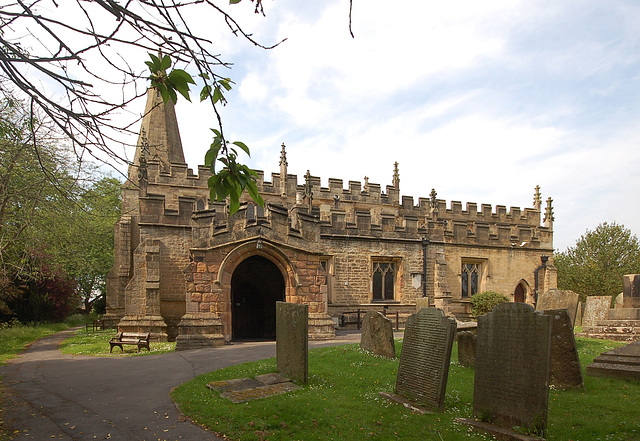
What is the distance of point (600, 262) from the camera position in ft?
110

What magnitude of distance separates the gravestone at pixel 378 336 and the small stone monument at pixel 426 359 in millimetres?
3319

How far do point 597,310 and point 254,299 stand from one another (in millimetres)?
11622

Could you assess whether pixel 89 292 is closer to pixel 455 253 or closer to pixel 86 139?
pixel 455 253

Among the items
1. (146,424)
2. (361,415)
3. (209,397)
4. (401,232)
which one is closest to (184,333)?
(209,397)

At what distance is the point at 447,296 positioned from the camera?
19484mm

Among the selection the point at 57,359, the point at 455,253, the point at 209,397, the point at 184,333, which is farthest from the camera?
the point at 455,253

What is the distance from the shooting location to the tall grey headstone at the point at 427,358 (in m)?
6.31

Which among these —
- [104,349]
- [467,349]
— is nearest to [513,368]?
[467,349]

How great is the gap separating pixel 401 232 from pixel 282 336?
11887 millimetres

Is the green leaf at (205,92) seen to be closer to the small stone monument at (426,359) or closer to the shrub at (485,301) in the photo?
the small stone monument at (426,359)

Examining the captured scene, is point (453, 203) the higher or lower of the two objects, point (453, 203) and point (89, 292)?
the higher

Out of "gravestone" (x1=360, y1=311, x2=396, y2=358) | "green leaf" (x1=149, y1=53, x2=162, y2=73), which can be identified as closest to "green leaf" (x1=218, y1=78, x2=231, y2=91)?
"green leaf" (x1=149, y1=53, x2=162, y2=73)

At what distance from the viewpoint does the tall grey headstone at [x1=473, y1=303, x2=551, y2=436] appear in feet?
17.3

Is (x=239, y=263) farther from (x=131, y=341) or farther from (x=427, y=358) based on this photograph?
(x=427, y=358)
